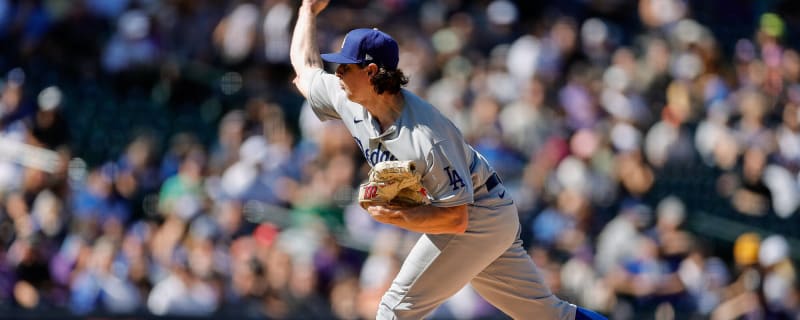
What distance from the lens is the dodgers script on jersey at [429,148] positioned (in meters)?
4.84

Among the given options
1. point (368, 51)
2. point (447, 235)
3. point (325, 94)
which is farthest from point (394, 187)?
point (325, 94)

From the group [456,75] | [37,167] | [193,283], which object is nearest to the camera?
[193,283]

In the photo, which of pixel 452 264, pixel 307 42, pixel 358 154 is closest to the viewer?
pixel 452 264

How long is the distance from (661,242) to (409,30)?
3674mm

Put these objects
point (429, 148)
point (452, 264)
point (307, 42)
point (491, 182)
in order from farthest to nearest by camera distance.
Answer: point (307, 42), point (491, 182), point (452, 264), point (429, 148)

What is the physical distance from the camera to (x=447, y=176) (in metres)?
4.84

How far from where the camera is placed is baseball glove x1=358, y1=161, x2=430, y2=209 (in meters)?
4.80

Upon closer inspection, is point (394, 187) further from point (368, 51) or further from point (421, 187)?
point (368, 51)

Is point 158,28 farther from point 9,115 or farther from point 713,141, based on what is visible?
point 713,141

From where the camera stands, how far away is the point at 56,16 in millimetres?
12031

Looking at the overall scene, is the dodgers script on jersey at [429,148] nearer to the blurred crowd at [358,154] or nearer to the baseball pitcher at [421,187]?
the baseball pitcher at [421,187]

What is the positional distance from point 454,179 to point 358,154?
222 inches

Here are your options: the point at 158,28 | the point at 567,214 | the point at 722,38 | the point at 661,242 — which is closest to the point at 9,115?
the point at 158,28

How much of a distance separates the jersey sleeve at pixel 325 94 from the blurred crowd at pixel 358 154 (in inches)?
128
